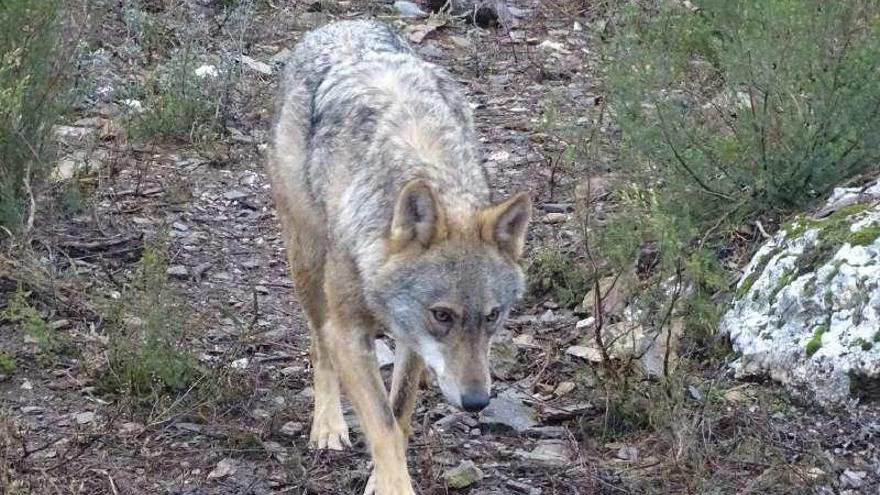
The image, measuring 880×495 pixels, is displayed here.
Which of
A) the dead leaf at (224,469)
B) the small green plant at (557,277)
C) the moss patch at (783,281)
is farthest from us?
the small green plant at (557,277)

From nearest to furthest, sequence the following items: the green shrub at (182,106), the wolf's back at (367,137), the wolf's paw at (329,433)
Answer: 1. the wolf's back at (367,137)
2. the wolf's paw at (329,433)
3. the green shrub at (182,106)

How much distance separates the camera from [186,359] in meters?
5.54

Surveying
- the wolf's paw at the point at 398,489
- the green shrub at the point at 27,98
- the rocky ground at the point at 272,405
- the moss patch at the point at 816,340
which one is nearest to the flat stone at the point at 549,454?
the rocky ground at the point at 272,405

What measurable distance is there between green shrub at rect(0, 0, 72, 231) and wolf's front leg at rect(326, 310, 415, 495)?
2427 mm

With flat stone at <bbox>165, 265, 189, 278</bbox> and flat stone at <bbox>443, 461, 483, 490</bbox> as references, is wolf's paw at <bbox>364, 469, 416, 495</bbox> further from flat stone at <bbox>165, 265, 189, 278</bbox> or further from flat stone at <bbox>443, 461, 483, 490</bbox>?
flat stone at <bbox>165, 265, 189, 278</bbox>

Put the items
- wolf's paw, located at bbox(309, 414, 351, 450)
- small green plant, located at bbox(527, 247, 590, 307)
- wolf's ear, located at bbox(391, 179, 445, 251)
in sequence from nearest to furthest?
wolf's ear, located at bbox(391, 179, 445, 251), wolf's paw, located at bbox(309, 414, 351, 450), small green plant, located at bbox(527, 247, 590, 307)

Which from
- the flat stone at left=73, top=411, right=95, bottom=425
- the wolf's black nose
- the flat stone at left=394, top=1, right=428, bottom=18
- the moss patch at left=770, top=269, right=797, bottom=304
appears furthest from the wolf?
the flat stone at left=394, top=1, right=428, bottom=18

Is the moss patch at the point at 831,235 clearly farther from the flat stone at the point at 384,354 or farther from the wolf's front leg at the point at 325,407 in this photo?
the wolf's front leg at the point at 325,407

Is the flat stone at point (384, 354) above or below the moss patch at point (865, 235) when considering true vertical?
below

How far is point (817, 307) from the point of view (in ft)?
18.0

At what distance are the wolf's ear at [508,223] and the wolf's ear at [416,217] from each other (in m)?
0.18

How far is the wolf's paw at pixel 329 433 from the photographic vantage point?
17.8ft

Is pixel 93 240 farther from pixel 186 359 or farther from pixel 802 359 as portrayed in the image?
pixel 802 359

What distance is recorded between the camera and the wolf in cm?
455
